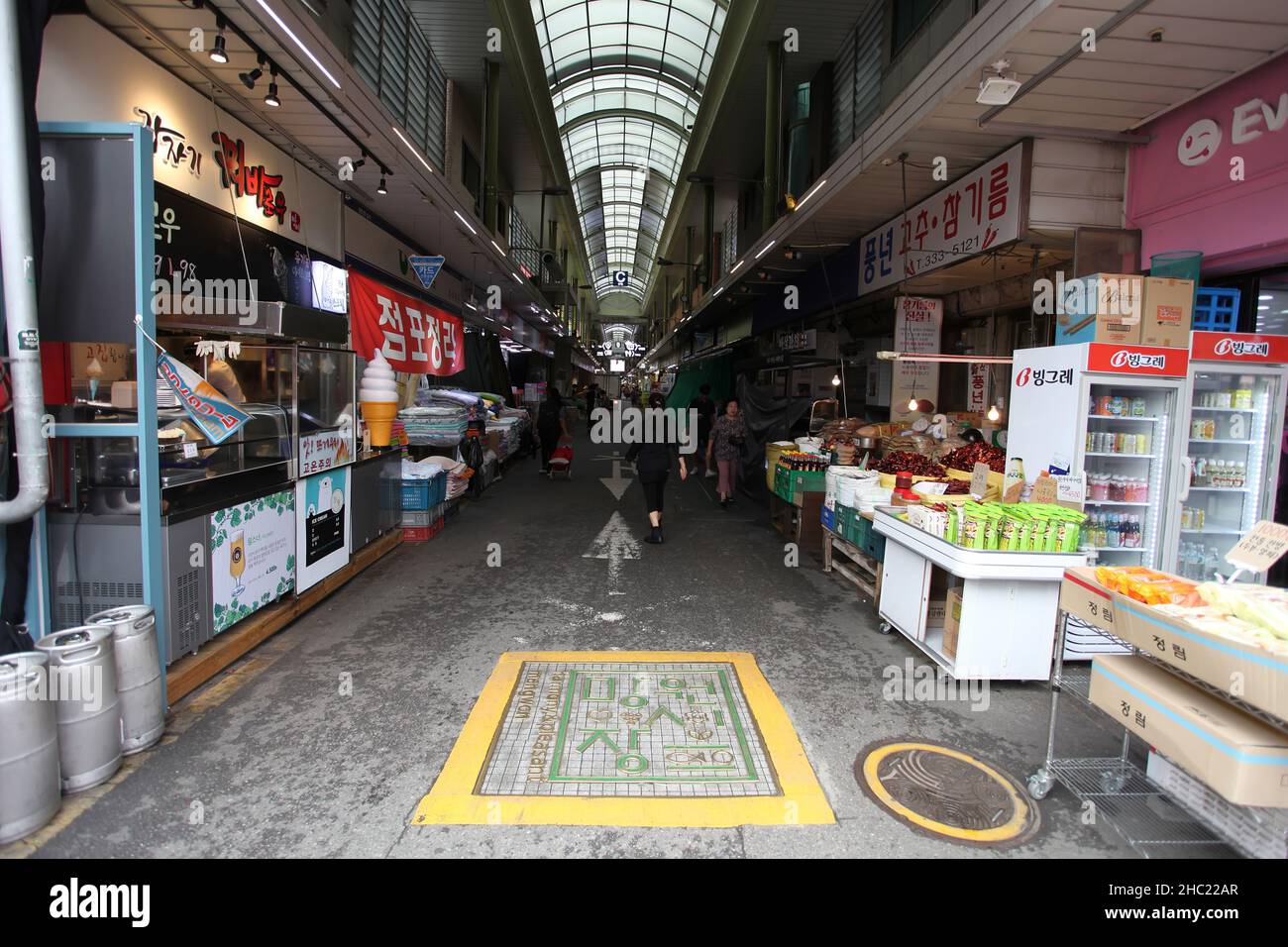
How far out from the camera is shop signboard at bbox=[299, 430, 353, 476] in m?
5.53

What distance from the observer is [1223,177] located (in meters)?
5.17

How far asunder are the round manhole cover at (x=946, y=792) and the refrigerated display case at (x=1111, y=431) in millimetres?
2309

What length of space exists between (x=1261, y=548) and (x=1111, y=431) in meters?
3.02

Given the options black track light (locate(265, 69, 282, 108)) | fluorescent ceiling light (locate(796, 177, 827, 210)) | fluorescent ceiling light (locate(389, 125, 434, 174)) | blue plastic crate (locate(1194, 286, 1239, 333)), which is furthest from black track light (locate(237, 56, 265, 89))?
blue plastic crate (locate(1194, 286, 1239, 333))

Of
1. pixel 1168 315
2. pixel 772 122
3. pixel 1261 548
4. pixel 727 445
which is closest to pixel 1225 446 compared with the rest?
pixel 1168 315

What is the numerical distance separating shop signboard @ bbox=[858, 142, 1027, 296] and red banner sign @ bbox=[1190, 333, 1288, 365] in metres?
1.78

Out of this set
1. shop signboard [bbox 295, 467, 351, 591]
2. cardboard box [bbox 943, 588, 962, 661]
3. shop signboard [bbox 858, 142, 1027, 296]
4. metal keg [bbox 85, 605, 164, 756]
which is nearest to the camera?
metal keg [bbox 85, 605, 164, 756]

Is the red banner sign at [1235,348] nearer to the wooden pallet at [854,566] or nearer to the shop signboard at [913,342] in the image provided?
the wooden pallet at [854,566]

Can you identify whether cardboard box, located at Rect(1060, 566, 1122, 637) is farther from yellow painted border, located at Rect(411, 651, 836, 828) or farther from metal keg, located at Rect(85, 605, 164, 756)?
metal keg, located at Rect(85, 605, 164, 756)

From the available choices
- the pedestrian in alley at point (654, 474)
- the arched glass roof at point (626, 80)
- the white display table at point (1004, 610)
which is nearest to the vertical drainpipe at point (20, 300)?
the white display table at point (1004, 610)

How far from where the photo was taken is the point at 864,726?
3824mm

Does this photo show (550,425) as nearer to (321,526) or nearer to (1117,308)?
(321,526)

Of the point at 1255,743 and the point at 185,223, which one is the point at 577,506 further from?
the point at 1255,743

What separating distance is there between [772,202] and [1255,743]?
1405 cm
